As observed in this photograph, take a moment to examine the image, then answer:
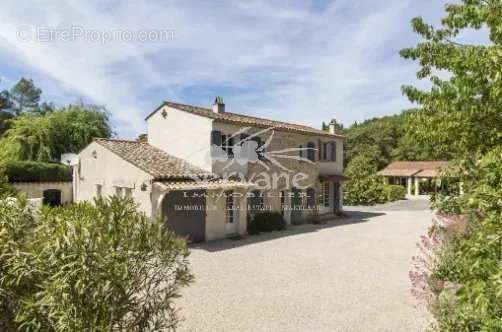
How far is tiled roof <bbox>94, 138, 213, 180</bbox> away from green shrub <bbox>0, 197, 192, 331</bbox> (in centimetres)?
1192

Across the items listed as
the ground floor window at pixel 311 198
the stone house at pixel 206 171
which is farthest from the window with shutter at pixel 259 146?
the ground floor window at pixel 311 198

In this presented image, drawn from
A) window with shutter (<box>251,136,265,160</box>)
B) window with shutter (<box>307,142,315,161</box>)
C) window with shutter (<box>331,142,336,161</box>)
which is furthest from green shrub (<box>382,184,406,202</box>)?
window with shutter (<box>251,136,265,160</box>)

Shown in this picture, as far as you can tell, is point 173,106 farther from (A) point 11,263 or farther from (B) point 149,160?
(A) point 11,263

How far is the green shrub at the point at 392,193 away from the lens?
41.6 meters

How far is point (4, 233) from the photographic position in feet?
17.3

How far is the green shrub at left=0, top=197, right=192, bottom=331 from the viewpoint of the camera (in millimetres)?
4676

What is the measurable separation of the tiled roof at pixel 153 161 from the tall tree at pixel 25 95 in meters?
51.7

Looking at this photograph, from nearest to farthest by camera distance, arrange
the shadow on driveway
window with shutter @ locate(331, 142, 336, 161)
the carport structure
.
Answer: the shadow on driveway → window with shutter @ locate(331, 142, 336, 161) → the carport structure

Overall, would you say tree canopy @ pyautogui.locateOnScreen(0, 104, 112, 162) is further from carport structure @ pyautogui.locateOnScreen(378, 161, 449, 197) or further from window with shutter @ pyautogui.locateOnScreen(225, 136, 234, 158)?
carport structure @ pyautogui.locateOnScreen(378, 161, 449, 197)

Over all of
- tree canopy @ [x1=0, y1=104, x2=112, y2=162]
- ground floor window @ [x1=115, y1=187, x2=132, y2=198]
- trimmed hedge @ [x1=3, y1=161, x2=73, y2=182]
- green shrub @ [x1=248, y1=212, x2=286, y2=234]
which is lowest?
green shrub @ [x1=248, y1=212, x2=286, y2=234]

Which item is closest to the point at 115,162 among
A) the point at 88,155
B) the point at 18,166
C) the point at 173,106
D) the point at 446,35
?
Answer: the point at 88,155

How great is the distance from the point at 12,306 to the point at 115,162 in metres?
14.7

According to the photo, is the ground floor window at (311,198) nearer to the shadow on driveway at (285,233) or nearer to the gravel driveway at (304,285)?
the shadow on driveway at (285,233)

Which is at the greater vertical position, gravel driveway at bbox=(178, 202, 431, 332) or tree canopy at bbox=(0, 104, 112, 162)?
tree canopy at bbox=(0, 104, 112, 162)
